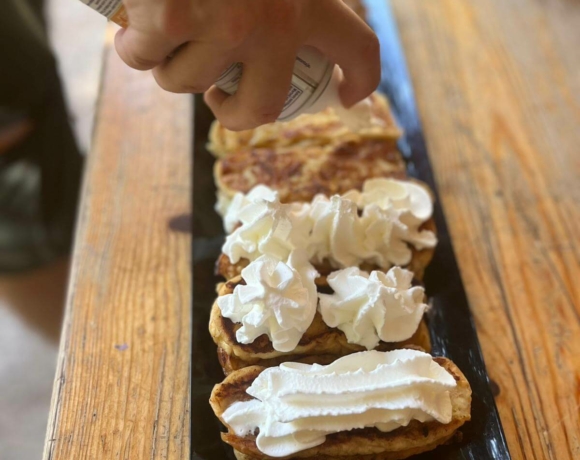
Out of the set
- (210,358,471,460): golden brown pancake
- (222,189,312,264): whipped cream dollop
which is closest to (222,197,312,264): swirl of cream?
(222,189,312,264): whipped cream dollop

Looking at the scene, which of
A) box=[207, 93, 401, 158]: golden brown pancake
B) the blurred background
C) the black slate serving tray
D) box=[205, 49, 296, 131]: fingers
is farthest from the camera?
the blurred background

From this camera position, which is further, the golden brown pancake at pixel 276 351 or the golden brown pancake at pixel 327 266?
the golden brown pancake at pixel 327 266

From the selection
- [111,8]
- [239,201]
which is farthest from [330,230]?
[111,8]

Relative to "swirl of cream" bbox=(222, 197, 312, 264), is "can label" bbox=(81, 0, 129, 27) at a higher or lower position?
higher

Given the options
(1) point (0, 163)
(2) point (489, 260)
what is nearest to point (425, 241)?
(2) point (489, 260)

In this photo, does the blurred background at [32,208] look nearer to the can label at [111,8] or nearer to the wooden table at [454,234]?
the wooden table at [454,234]

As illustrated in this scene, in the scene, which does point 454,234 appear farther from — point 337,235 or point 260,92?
point 260,92

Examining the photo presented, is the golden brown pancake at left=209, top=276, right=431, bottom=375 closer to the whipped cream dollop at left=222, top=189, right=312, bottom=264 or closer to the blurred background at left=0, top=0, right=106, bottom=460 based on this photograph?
the whipped cream dollop at left=222, top=189, right=312, bottom=264

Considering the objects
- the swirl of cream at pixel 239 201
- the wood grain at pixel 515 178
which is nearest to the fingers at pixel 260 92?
the swirl of cream at pixel 239 201
